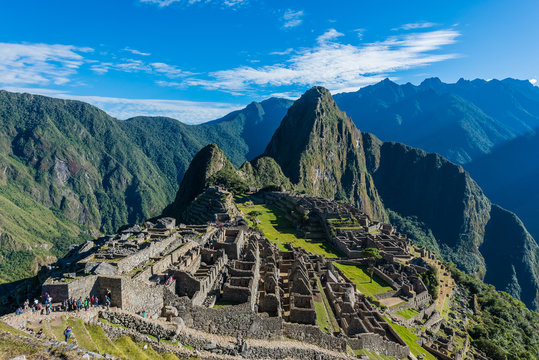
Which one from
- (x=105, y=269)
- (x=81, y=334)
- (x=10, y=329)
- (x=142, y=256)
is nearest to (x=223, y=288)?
(x=142, y=256)

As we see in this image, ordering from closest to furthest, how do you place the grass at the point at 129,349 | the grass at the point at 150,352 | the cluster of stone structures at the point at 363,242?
the grass at the point at 129,349, the grass at the point at 150,352, the cluster of stone structures at the point at 363,242

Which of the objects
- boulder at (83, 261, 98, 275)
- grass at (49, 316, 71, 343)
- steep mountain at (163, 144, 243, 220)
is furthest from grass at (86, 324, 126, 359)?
steep mountain at (163, 144, 243, 220)

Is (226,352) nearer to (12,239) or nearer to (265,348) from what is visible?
(265,348)

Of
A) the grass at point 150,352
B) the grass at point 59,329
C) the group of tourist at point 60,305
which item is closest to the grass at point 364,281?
the grass at point 150,352

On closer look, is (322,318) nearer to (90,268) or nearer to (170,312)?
(170,312)

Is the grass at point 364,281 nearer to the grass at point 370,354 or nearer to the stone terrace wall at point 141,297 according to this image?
the grass at point 370,354
